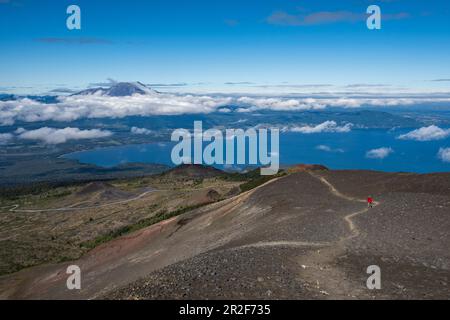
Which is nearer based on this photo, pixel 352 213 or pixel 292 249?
pixel 292 249

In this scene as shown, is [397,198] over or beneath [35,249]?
over

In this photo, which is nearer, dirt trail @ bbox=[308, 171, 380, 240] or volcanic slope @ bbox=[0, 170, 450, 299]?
volcanic slope @ bbox=[0, 170, 450, 299]

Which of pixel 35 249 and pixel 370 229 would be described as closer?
pixel 370 229

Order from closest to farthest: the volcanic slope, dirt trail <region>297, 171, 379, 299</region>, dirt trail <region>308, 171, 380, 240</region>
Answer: dirt trail <region>297, 171, 379, 299</region>, the volcanic slope, dirt trail <region>308, 171, 380, 240</region>

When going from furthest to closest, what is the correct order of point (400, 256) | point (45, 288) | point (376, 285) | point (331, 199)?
1. point (45, 288)
2. point (331, 199)
3. point (400, 256)
4. point (376, 285)

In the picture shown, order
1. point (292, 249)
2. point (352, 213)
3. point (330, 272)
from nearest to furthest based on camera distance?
point (330, 272) → point (292, 249) → point (352, 213)

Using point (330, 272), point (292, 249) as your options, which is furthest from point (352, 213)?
point (330, 272)

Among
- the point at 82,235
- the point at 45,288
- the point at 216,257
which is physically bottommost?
the point at 82,235

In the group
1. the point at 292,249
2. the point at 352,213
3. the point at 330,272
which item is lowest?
the point at 292,249

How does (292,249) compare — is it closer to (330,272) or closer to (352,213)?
(330,272)
